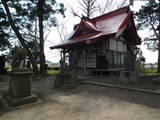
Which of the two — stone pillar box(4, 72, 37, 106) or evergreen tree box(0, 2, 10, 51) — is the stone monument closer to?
stone pillar box(4, 72, 37, 106)

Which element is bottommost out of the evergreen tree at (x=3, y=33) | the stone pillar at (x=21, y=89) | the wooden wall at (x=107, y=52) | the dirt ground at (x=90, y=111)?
the dirt ground at (x=90, y=111)

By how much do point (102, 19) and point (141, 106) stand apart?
1052cm

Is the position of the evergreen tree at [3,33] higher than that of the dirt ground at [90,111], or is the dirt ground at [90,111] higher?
the evergreen tree at [3,33]

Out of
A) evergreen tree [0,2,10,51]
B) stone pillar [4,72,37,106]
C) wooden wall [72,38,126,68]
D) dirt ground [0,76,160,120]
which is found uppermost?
evergreen tree [0,2,10,51]

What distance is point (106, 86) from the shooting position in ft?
19.9

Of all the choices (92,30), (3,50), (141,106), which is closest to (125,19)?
(92,30)

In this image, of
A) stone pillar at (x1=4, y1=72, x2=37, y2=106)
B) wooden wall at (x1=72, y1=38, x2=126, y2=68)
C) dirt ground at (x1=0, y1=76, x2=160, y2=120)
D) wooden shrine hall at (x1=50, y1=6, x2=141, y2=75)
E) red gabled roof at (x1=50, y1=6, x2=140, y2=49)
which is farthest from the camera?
wooden wall at (x1=72, y1=38, x2=126, y2=68)

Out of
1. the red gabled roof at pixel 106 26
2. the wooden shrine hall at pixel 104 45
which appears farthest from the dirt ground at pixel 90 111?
the red gabled roof at pixel 106 26

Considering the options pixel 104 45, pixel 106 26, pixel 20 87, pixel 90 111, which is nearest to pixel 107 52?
pixel 104 45

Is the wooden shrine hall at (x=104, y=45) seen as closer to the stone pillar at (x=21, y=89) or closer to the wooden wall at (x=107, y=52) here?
the wooden wall at (x=107, y=52)

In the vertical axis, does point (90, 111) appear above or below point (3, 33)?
below

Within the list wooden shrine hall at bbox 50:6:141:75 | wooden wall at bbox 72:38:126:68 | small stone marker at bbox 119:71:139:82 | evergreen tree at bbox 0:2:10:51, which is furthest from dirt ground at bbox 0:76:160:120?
evergreen tree at bbox 0:2:10:51

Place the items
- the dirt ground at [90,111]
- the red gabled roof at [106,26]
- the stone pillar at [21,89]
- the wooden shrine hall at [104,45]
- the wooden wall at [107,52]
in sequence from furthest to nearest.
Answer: the wooden wall at [107,52]
the red gabled roof at [106,26]
the wooden shrine hall at [104,45]
the stone pillar at [21,89]
the dirt ground at [90,111]

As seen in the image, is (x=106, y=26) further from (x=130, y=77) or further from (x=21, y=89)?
(x=21, y=89)
